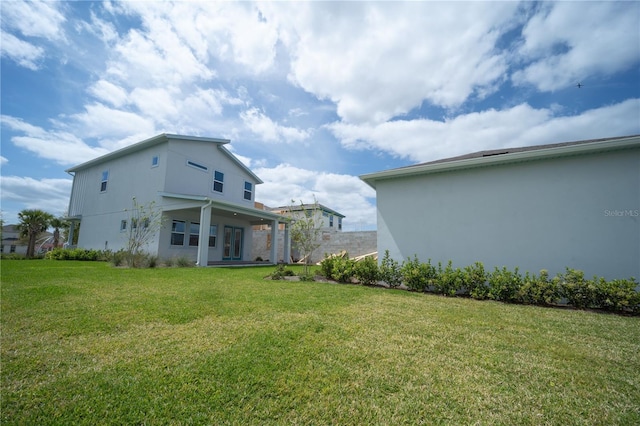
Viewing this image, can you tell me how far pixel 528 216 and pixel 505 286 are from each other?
212 cm

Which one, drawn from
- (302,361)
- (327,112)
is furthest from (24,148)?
(302,361)

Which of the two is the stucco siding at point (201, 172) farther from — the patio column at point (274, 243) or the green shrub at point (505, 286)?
the green shrub at point (505, 286)

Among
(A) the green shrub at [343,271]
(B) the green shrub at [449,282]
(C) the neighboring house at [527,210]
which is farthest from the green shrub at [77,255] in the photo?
(B) the green shrub at [449,282]

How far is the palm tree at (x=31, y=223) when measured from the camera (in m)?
17.0

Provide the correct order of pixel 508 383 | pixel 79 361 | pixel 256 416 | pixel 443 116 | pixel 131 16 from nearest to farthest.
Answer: pixel 256 416 < pixel 508 383 < pixel 79 361 < pixel 131 16 < pixel 443 116

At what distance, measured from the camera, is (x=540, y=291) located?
586 centimetres

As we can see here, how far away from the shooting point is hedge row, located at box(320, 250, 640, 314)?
5.39m

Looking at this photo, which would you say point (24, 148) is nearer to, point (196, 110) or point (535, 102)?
point (196, 110)

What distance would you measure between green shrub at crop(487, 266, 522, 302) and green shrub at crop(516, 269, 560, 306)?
4.3 inches

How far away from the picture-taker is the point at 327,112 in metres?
10.7

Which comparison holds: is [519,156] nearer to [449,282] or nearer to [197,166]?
[449,282]

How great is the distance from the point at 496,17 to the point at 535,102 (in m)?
3.13

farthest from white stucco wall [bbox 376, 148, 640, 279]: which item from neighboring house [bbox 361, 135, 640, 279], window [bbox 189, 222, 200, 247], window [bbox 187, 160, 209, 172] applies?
window [bbox 187, 160, 209, 172]

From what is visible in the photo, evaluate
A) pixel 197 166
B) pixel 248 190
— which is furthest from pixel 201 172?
pixel 248 190
